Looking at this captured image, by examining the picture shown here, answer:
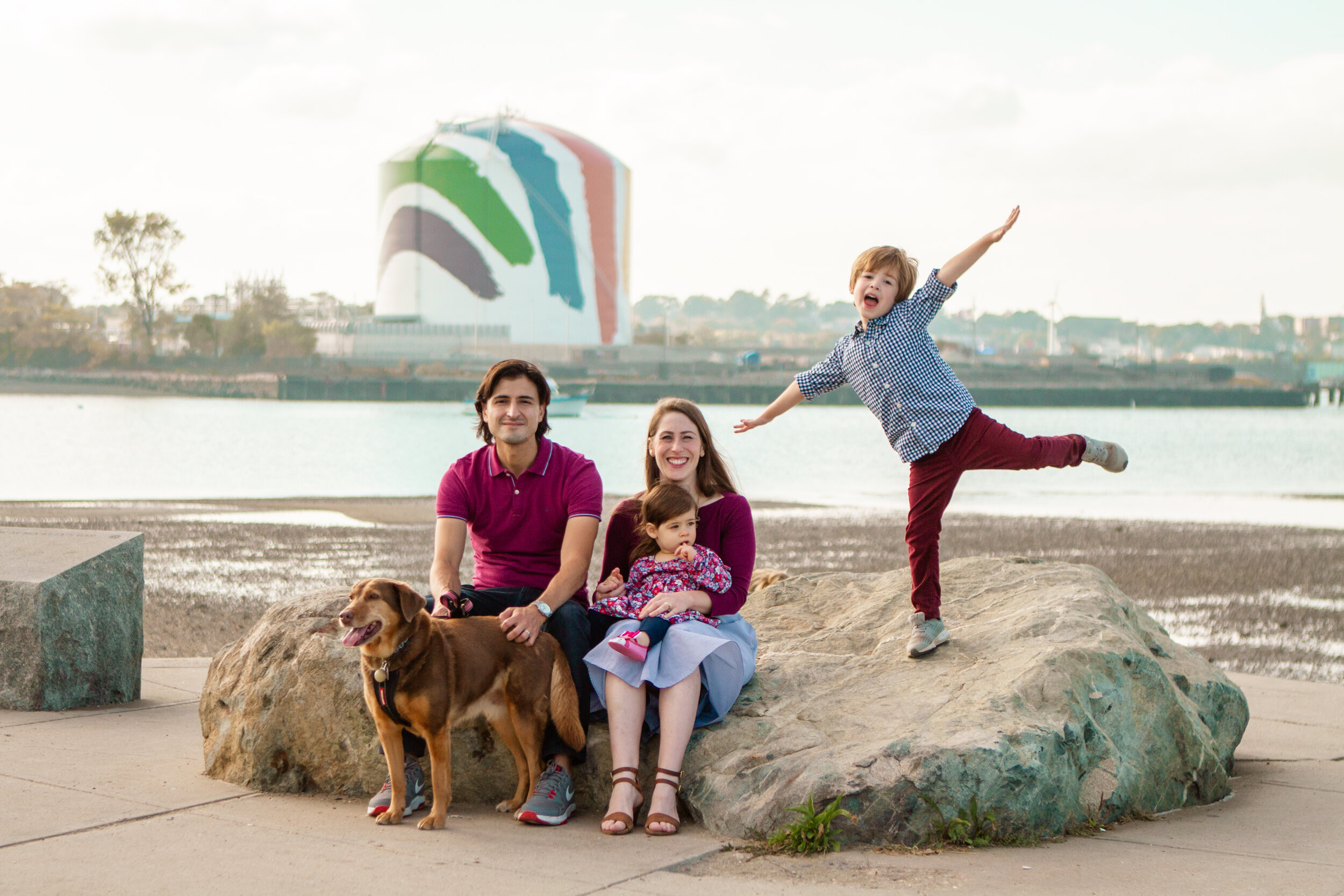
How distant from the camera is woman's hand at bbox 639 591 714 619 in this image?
4.38 meters

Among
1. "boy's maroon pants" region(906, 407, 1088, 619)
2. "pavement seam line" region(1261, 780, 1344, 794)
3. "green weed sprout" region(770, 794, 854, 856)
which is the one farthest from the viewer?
"boy's maroon pants" region(906, 407, 1088, 619)

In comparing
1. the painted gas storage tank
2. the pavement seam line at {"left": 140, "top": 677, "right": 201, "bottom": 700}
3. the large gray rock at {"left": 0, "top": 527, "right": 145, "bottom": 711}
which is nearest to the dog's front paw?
the large gray rock at {"left": 0, "top": 527, "right": 145, "bottom": 711}

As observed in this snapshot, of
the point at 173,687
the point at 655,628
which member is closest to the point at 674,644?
the point at 655,628

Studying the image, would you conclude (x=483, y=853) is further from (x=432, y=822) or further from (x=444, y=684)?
(x=444, y=684)

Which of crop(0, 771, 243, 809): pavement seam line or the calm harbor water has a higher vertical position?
crop(0, 771, 243, 809): pavement seam line

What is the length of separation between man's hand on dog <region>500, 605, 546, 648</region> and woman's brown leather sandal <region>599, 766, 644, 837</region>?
500 millimetres

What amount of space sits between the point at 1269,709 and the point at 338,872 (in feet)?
16.0

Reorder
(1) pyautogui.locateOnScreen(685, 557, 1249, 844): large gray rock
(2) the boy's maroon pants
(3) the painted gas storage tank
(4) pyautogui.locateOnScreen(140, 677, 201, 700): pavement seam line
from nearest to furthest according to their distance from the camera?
(1) pyautogui.locateOnScreen(685, 557, 1249, 844): large gray rock → (2) the boy's maroon pants → (4) pyautogui.locateOnScreen(140, 677, 201, 700): pavement seam line → (3) the painted gas storage tank

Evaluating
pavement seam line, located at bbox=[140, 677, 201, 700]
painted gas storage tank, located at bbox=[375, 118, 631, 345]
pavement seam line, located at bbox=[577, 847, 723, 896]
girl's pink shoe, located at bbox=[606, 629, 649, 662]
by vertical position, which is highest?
painted gas storage tank, located at bbox=[375, 118, 631, 345]

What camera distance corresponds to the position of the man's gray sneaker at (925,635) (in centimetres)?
501

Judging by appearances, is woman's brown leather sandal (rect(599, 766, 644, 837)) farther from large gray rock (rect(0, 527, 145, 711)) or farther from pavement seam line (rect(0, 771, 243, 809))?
large gray rock (rect(0, 527, 145, 711))

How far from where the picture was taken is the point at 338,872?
12.0 ft

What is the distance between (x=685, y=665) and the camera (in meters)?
4.25

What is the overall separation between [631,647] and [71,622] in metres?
2.89
